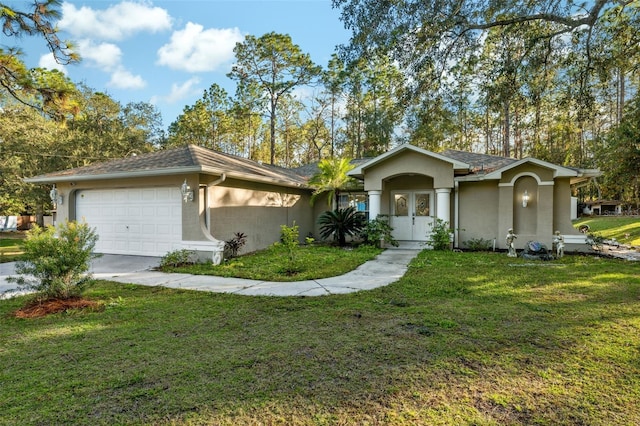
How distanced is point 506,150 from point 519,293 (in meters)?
21.7

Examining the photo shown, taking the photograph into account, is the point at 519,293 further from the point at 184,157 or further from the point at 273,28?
the point at 273,28

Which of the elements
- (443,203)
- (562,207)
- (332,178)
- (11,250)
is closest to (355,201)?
(332,178)

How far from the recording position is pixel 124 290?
6.53 metres

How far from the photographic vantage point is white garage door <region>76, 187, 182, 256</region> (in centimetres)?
991

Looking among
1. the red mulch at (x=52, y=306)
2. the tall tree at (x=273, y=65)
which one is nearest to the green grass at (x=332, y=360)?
the red mulch at (x=52, y=306)

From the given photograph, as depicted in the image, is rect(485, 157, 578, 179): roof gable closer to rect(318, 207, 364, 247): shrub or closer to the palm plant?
rect(318, 207, 364, 247): shrub

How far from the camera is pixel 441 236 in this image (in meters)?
11.4

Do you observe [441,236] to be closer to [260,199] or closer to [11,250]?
[260,199]

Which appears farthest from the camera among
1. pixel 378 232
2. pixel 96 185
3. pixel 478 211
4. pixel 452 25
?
pixel 378 232

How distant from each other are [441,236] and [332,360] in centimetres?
901

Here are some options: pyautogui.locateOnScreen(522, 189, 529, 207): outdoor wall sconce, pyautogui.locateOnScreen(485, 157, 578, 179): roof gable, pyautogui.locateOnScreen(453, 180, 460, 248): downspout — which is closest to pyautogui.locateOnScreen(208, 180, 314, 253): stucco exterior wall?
pyautogui.locateOnScreen(453, 180, 460, 248): downspout

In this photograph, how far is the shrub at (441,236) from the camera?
37.5 ft

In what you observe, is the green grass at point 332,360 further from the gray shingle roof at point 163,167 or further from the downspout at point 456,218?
the downspout at point 456,218

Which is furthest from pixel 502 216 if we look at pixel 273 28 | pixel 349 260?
pixel 273 28
